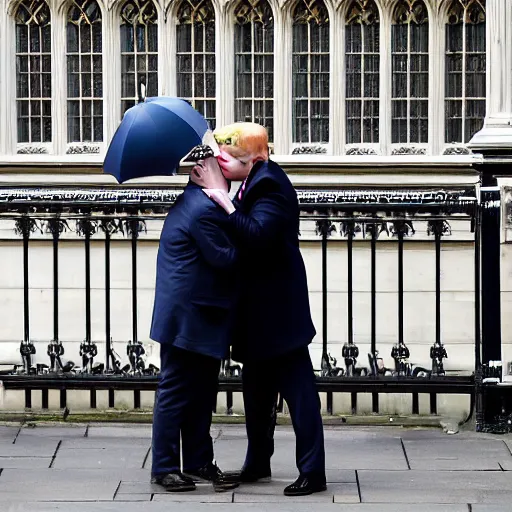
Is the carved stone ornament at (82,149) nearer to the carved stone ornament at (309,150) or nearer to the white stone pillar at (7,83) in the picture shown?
the white stone pillar at (7,83)

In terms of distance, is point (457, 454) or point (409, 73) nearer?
point (457, 454)

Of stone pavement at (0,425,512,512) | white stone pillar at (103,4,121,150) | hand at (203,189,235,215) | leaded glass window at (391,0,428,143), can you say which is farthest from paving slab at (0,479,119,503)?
leaded glass window at (391,0,428,143)

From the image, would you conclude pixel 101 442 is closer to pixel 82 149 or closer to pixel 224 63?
pixel 82 149

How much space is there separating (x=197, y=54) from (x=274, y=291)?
236 inches

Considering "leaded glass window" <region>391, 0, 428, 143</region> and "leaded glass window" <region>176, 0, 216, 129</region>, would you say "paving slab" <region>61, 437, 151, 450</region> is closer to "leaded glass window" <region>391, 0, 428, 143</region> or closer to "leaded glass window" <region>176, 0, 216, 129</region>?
"leaded glass window" <region>176, 0, 216, 129</region>

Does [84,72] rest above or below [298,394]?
above

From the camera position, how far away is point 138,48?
1375 cm

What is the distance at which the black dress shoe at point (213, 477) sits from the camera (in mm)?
8211

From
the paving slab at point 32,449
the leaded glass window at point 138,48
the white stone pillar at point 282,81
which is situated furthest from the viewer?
the leaded glass window at point 138,48

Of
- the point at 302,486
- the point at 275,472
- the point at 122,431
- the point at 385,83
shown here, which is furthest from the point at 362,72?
the point at 302,486

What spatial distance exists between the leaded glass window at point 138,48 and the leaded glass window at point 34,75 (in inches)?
23.2

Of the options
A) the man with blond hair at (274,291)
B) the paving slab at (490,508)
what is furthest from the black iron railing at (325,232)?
the paving slab at (490,508)

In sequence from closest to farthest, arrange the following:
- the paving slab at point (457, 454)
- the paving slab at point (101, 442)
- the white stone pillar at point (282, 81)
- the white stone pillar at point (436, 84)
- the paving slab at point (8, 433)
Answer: the paving slab at point (457, 454)
the paving slab at point (101, 442)
the paving slab at point (8, 433)
the white stone pillar at point (436, 84)
the white stone pillar at point (282, 81)

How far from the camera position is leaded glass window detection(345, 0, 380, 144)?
13.6 meters
